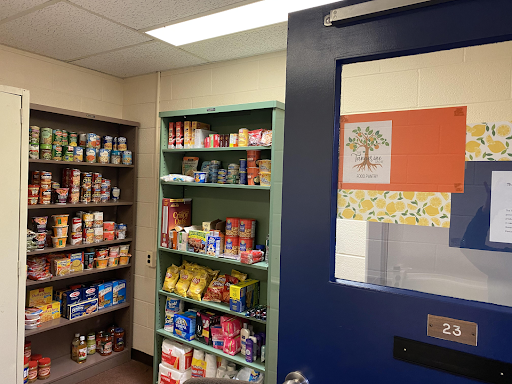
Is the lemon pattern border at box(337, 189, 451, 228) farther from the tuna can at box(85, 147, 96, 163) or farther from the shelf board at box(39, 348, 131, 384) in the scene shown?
the shelf board at box(39, 348, 131, 384)

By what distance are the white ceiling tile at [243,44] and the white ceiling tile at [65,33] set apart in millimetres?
427

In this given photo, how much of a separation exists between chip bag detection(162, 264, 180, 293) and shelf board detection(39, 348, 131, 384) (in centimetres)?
101

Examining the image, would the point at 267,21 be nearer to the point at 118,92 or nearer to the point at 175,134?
the point at 175,134

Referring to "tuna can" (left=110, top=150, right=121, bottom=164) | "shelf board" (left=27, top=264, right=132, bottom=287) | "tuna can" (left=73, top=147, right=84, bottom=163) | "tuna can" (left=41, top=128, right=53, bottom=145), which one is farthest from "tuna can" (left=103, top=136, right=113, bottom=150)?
"shelf board" (left=27, top=264, right=132, bottom=287)

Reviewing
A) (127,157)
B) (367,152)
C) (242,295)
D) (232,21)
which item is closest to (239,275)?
(242,295)

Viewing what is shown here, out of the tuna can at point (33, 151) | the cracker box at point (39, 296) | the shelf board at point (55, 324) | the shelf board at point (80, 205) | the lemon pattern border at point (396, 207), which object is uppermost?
the tuna can at point (33, 151)

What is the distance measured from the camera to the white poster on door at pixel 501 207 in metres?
0.84

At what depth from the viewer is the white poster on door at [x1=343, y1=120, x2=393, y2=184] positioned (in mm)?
988

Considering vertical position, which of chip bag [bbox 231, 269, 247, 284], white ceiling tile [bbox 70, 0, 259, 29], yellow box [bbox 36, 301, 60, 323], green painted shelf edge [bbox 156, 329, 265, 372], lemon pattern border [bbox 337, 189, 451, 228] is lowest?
green painted shelf edge [bbox 156, 329, 265, 372]

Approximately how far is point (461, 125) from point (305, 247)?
497mm

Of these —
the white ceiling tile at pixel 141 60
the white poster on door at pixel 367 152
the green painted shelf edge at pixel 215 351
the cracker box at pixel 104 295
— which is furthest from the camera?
the cracker box at pixel 104 295

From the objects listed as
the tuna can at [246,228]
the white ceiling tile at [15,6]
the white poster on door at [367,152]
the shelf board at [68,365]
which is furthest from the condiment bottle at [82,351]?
the white poster on door at [367,152]

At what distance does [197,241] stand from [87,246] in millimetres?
1061

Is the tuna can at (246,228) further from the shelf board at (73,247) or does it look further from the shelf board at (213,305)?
the shelf board at (73,247)
